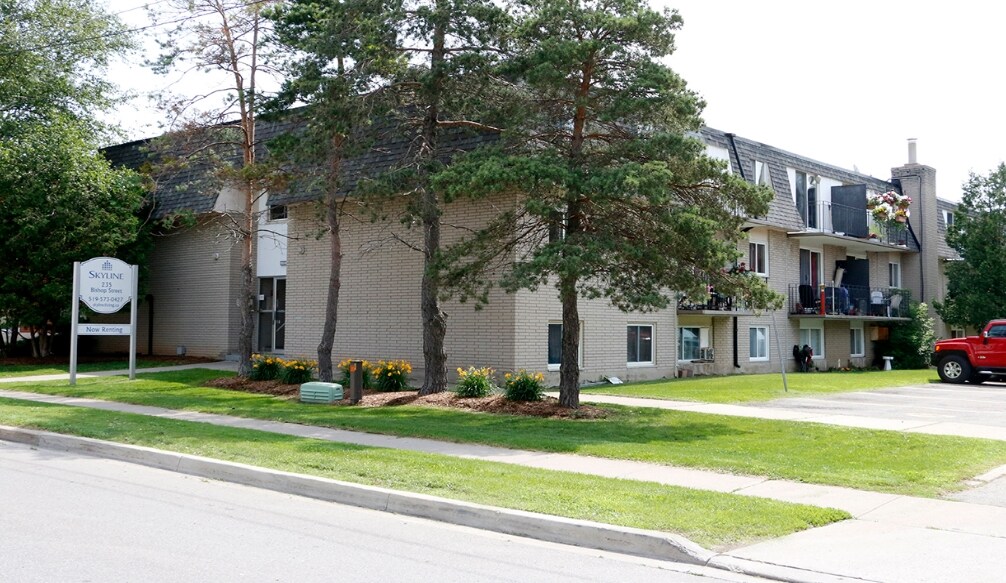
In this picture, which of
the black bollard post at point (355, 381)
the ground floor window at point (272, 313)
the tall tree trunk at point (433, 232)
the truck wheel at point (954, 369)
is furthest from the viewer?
the ground floor window at point (272, 313)

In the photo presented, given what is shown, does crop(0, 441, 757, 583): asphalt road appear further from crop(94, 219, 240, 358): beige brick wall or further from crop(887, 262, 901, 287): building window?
crop(887, 262, 901, 287): building window

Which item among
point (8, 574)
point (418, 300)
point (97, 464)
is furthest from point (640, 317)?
point (8, 574)

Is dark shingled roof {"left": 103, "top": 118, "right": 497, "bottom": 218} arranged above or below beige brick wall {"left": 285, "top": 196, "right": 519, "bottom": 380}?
above

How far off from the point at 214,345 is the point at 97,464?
676 inches

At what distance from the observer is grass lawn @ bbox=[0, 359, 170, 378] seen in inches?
936

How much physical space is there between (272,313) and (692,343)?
509 inches

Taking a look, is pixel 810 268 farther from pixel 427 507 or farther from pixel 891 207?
pixel 427 507

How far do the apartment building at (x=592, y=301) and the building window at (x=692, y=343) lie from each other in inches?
1.9

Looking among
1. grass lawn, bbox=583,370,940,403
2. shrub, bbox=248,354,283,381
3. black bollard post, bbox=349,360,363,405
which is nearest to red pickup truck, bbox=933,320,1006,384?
grass lawn, bbox=583,370,940,403

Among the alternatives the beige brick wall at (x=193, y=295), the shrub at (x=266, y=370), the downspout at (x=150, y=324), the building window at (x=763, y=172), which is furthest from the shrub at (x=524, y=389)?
the downspout at (x=150, y=324)

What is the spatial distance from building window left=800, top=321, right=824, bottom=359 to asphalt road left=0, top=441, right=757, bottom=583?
992 inches

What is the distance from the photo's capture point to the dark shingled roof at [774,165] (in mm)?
27094

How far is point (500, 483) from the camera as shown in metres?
9.28

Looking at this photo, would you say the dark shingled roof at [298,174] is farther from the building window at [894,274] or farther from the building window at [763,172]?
the building window at [894,274]
